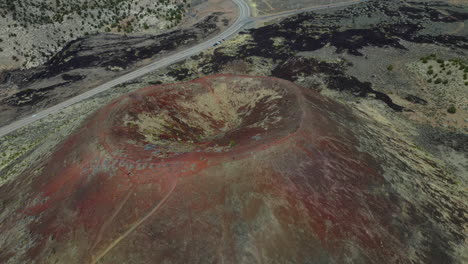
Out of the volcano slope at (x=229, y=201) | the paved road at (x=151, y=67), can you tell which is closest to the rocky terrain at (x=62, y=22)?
the paved road at (x=151, y=67)

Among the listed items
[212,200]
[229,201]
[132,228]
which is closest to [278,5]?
[229,201]

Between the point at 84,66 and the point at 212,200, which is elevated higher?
the point at 84,66

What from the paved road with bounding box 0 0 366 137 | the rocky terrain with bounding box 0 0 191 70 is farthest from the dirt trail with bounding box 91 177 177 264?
the rocky terrain with bounding box 0 0 191 70

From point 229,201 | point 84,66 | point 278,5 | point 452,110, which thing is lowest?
point 452,110

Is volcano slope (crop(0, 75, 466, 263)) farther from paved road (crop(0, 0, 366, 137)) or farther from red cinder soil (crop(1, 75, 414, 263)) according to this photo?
paved road (crop(0, 0, 366, 137))

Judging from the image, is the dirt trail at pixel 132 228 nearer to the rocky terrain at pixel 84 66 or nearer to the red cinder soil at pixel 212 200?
the red cinder soil at pixel 212 200

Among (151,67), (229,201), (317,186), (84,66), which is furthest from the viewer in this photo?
(84,66)

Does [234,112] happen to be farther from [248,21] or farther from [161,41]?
[248,21]

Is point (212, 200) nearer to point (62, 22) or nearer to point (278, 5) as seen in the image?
point (62, 22)
